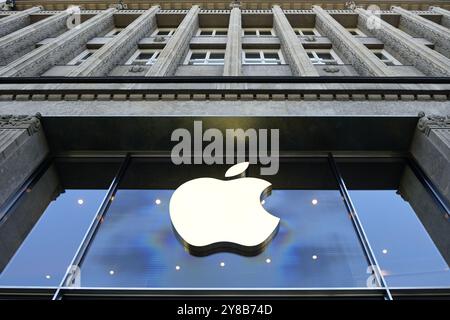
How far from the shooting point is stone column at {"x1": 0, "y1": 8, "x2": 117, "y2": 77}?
10.6 m

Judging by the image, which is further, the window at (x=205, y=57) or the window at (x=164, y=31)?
the window at (x=164, y=31)

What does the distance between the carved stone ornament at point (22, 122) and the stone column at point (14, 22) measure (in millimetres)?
12142

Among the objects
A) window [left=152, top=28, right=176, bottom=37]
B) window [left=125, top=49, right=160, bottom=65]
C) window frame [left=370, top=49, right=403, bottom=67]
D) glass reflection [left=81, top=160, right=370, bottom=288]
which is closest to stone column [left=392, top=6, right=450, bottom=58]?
window frame [left=370, top=49, right=403, bottom=67]

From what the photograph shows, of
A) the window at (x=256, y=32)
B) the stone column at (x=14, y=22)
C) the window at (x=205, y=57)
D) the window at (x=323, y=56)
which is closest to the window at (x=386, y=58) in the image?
the window at (x=323, y=56)

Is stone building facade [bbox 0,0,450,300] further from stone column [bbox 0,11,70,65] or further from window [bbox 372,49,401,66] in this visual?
stone column [bbox 0,11,70,65]

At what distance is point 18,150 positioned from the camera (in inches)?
265

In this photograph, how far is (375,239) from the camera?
19.1ft

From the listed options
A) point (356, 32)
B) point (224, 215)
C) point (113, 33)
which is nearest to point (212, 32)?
point (113, 33)

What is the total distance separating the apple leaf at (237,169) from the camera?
24.8 feet

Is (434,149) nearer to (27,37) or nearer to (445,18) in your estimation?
(27,37)

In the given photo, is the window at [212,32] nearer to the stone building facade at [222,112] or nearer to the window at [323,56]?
the window at [323,56]

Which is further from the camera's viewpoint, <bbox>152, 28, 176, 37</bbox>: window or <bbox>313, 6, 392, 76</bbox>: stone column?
<bbox>152, 28, 176, 37</bbox>: window

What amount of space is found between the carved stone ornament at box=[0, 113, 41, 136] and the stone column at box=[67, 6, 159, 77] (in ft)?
9.41

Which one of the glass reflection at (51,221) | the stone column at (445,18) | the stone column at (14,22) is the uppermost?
the stone column at (14,22)
